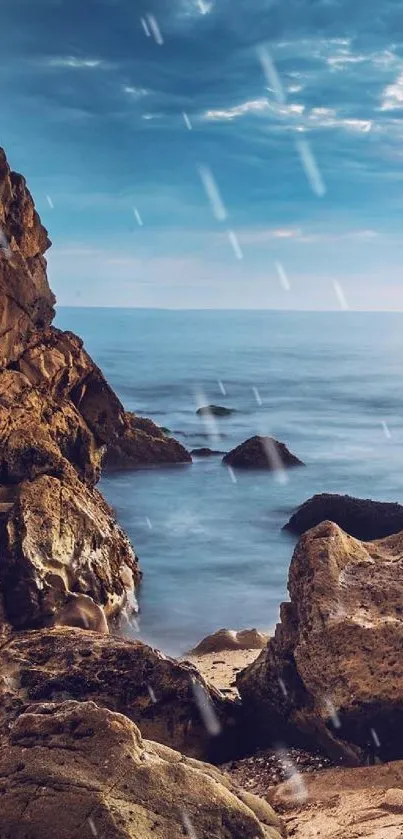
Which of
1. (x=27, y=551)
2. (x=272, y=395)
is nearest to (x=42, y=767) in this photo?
(x=27, y=551)

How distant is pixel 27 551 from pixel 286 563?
9.74m

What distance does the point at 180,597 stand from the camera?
18750mm

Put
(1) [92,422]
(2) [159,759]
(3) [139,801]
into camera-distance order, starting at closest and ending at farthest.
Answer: (3) [139,801], (2) [159,759], (1) [92,422]

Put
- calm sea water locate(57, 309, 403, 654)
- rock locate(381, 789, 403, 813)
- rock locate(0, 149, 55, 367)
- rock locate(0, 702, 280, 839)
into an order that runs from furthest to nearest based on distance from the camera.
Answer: calm sea water locate(57, 309, 403, 654)
rock locate(0, 149, 55, 367)
rock locate(381, 789, 403, 813)
rock locate(0, 702, 280, 839)

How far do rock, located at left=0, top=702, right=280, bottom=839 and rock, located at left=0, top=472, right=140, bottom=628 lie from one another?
6.66m

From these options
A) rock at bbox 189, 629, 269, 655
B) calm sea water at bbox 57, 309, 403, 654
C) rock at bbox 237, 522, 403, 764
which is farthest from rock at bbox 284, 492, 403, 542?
rock at bbox 237, 522, 403, 764

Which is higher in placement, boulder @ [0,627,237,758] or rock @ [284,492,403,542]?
rock @ [284,492,403,542]

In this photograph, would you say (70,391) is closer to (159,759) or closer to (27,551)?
(27,551)

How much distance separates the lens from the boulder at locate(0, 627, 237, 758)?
29.4ft

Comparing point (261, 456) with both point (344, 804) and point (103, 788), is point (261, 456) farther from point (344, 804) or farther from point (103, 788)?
point (103, 788)

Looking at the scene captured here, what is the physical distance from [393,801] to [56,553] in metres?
8.11

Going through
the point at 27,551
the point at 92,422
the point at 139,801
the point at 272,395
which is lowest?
the point at 139,801

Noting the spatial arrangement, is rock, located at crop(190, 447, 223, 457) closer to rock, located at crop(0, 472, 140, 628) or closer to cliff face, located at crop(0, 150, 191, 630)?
cliff face, located at crop(0, 150, 191, 630)

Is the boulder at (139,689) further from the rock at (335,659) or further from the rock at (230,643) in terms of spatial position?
the rock at (230,643)
